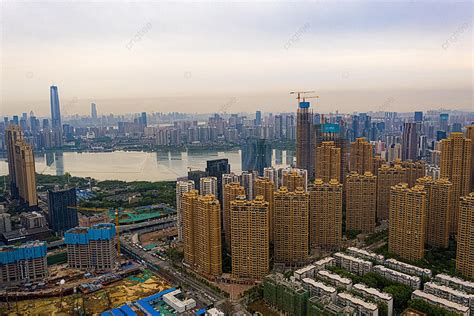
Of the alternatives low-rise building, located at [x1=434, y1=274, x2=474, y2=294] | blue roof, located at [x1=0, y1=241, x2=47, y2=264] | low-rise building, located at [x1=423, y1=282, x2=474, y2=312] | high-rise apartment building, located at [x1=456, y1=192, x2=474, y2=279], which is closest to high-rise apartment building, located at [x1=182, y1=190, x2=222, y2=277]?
blue roof, located at [x1=0, y1=241, x2=47, y2=264]

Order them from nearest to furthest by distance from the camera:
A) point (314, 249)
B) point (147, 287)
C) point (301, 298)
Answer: point (301, 298) < point (147, 287) < point (314, 249)

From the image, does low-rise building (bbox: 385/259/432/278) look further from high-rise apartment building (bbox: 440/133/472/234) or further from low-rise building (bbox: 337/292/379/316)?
high-rise apartment building (bbox: 440/133/472/234)

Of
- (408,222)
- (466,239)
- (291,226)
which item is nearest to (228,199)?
(291,226)

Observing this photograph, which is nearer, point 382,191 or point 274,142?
point 382,191

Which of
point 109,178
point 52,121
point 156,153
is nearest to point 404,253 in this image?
point 109,178

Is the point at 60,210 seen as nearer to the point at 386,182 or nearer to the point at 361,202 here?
the point at 361,202

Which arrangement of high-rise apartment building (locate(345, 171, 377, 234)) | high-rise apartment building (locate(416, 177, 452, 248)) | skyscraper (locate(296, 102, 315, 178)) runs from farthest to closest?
1. skyscraper (locate(296, 102, 315, 178))
2. high-rise apartment building (locate(345, 171, 377, 234))
3. high-rise apartment building (locate(416, 177, 452, 248))

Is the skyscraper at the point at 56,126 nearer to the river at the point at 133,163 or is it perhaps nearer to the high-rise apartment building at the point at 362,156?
the river at the point at 133,163

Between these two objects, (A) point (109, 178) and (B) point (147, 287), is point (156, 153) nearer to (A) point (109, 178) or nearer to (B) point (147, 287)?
(A) point (109, 178)
